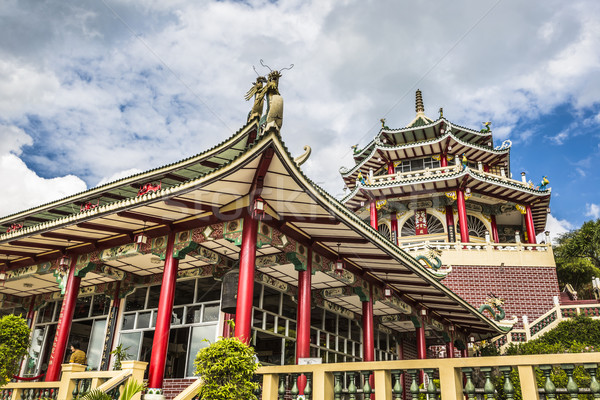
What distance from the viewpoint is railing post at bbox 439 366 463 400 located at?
5.76m

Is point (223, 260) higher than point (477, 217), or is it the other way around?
point (477, 217)

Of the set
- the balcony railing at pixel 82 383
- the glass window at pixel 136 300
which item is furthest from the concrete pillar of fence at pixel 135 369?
the glass window at pixel 136 300

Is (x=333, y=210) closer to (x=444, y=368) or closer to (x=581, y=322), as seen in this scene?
(x=444, y=368)

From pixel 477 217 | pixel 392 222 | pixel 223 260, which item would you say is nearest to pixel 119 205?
pixel 223 260

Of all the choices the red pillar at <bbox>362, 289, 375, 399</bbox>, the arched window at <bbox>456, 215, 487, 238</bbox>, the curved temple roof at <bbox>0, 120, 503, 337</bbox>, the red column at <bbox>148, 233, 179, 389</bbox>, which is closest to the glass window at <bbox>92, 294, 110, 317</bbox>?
the curved temple roof at <bbox>0, 120, 503, 337</bbox>

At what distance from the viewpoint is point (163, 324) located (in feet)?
29.8

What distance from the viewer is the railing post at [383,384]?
632 centimetres

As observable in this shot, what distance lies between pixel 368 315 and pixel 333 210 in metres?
5.23

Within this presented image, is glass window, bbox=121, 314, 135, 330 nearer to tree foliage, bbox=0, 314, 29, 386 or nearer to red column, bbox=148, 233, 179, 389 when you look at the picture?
tree foliage, bbox=0, 314, 29, 386

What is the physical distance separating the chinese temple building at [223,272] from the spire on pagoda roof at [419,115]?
48.0 ft

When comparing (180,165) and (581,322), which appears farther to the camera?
(581,322)

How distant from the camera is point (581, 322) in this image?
20156 mm

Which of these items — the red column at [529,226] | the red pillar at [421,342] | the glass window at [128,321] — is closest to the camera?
the glass window at [128,321]

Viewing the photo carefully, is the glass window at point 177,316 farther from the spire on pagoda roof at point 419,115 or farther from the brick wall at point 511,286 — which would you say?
the spire on pagoda roof at point 419,115
